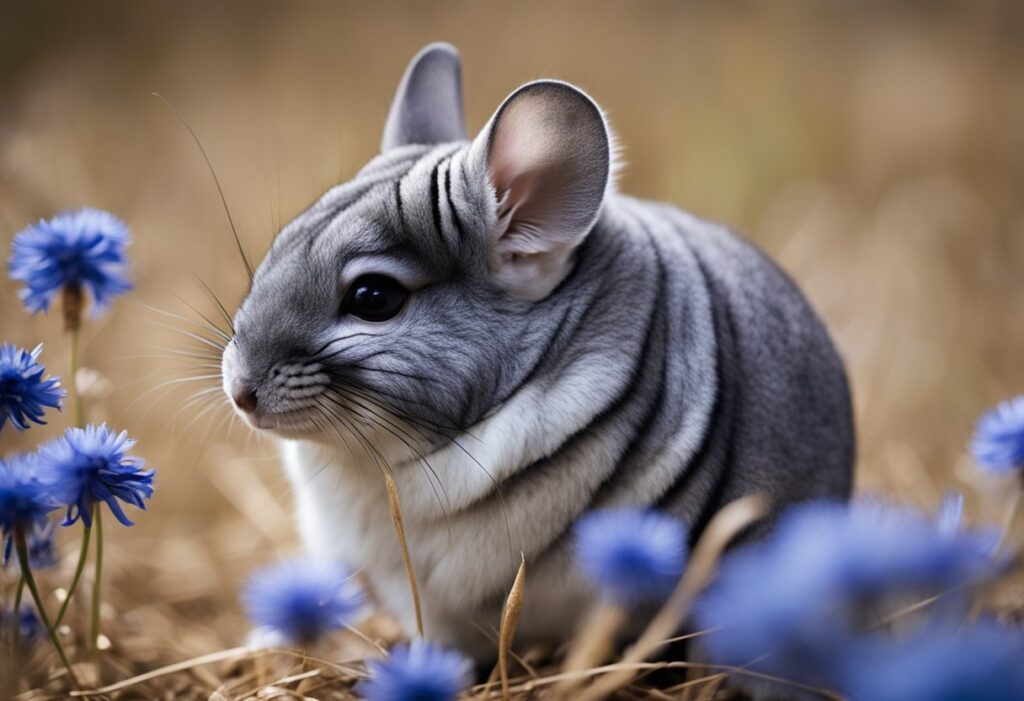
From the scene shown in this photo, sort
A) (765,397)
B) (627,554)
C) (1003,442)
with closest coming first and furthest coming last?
(627,554) → (1003,442) → (765,397)

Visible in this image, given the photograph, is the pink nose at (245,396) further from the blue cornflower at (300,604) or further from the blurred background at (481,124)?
the blurred background at (481,124)

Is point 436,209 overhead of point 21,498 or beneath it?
overhead

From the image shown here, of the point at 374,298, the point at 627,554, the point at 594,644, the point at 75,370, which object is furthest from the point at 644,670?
the point at 75,370

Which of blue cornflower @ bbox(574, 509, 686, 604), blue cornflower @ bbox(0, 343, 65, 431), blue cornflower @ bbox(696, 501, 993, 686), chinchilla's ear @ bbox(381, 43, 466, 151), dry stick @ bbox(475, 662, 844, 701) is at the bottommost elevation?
dry stick @ bbox(475, 662, 844, 701)

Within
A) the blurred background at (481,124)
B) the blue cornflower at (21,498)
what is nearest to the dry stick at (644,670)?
the blue cornflower at (21,498)

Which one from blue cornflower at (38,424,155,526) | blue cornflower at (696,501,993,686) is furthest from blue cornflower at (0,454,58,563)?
blue cornflower at (696,501,993,686)

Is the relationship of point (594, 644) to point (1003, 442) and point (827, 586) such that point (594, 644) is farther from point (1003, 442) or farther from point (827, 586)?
point (1003, 442)

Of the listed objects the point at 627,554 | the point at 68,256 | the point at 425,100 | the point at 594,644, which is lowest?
the point at 594,644

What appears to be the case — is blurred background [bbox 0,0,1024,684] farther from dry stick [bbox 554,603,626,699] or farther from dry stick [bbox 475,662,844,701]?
dry stick [bbox 554,603,626,699]
